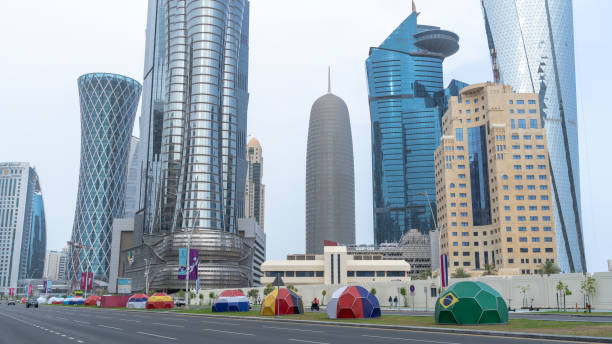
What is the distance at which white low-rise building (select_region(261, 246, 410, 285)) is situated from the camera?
593 feet

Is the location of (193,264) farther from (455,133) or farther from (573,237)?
(573,237)

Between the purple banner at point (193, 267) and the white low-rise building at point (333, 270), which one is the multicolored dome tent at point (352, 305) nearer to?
the purple banner at point (193, 267)

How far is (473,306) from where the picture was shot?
31.7 meters

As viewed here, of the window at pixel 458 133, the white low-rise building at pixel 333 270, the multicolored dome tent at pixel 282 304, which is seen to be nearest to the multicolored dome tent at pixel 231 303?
the multicolored dome tent at pixel 282 304

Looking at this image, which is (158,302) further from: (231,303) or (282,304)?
(282,304)

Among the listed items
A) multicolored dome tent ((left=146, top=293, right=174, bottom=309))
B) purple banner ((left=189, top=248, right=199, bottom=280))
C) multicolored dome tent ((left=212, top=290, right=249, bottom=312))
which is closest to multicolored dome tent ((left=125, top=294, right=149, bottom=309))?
multicolored dome tent ((left=146, top=293, right=174, bottom=309))

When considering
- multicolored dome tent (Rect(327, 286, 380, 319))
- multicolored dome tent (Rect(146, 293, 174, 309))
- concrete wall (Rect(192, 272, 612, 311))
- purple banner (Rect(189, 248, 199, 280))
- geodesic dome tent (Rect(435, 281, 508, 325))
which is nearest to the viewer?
A: geodesic dome tent (Rect(435, 281, 508, 325))

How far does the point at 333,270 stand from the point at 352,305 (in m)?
141

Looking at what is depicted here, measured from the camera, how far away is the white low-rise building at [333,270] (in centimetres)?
18075

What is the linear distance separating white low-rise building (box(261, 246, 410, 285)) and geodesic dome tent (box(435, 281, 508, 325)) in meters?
149

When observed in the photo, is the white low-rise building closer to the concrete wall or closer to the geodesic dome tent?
the concrete wall

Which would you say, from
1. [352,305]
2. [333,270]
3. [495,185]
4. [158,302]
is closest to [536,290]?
[352,305]

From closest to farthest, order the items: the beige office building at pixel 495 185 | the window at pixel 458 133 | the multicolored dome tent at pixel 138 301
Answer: the multicolored dome tent at pixel 138 301 < the beige office building at pixel 495 185 < the window at pixel 458 133

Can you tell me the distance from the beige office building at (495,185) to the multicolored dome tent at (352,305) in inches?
4996
